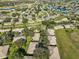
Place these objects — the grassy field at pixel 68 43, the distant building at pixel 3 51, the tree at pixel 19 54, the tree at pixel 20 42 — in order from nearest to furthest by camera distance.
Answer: the tree at pixel 19 54, the distant building at pixel 3 51, the grassy field at pixel 68 43, the tree at pixel 20 42

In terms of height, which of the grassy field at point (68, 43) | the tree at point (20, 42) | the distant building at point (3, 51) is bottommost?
the grassy field at point (68, 43)

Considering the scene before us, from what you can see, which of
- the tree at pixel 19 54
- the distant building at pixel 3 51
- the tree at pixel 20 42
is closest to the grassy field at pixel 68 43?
the tree at pixel 19 54

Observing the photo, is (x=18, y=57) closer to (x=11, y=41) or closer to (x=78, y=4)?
(x=11, y=41)

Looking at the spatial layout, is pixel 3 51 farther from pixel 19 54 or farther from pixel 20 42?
pixel 20 42

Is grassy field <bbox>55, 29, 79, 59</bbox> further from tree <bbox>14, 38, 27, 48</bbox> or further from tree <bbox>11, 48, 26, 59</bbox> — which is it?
tree <bbox>14, 38, 27, 48</bbox>

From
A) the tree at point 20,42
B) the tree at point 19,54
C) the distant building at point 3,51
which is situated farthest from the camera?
the tree at point 20,42

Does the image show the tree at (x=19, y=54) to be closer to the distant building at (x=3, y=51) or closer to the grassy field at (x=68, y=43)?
the distant building at (x=3, y=51)

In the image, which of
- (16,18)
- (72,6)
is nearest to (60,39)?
(16,18)

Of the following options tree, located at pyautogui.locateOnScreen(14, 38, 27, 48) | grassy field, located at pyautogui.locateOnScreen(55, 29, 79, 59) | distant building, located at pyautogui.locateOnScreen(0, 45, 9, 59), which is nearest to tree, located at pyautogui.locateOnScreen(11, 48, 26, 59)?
distant building, located at pyautogui.locateOnScreen(0, 45, 9, 59)
